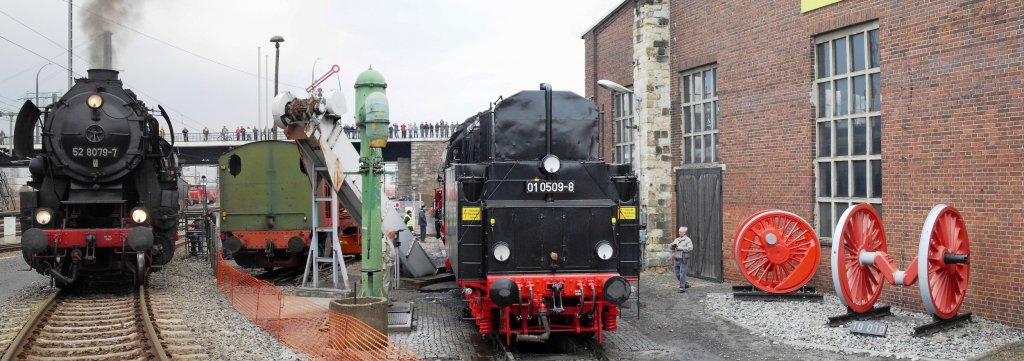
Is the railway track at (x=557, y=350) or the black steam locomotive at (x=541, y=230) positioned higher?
the black steam locomotive at (x=541, y=230)

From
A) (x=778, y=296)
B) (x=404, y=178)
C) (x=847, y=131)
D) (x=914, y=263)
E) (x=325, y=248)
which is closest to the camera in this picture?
(x=914, y=263)

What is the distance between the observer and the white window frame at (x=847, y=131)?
1241 cm

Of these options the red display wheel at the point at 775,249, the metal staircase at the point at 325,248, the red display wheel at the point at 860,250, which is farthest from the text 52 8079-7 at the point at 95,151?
the red display wheel at the point at 860,250

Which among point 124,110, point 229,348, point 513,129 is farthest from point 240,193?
point 513,129

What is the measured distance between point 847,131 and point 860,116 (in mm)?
404

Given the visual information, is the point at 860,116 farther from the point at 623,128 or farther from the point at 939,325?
the point at 623,128

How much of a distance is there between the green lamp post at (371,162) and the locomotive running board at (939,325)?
7.09 meters

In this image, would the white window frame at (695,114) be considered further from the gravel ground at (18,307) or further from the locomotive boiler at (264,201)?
the gravel ground at (18,307)

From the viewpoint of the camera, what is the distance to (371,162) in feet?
35.9

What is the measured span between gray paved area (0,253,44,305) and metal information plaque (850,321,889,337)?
13.1 metres

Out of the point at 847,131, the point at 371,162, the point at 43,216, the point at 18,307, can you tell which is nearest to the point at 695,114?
the point at 847,131

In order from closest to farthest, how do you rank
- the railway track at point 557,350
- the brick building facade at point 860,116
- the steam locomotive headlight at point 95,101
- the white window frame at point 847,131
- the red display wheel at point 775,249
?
the railway track at point 557,350 < the brick building facade at point 860,116 < the red display wheel at point 775,249 < the white window frame at point 847,131 < the steam locomotive headlight at point 95,101

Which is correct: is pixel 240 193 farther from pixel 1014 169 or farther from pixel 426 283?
pixel 1014 169

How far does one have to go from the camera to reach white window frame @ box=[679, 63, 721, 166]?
1639 cm
